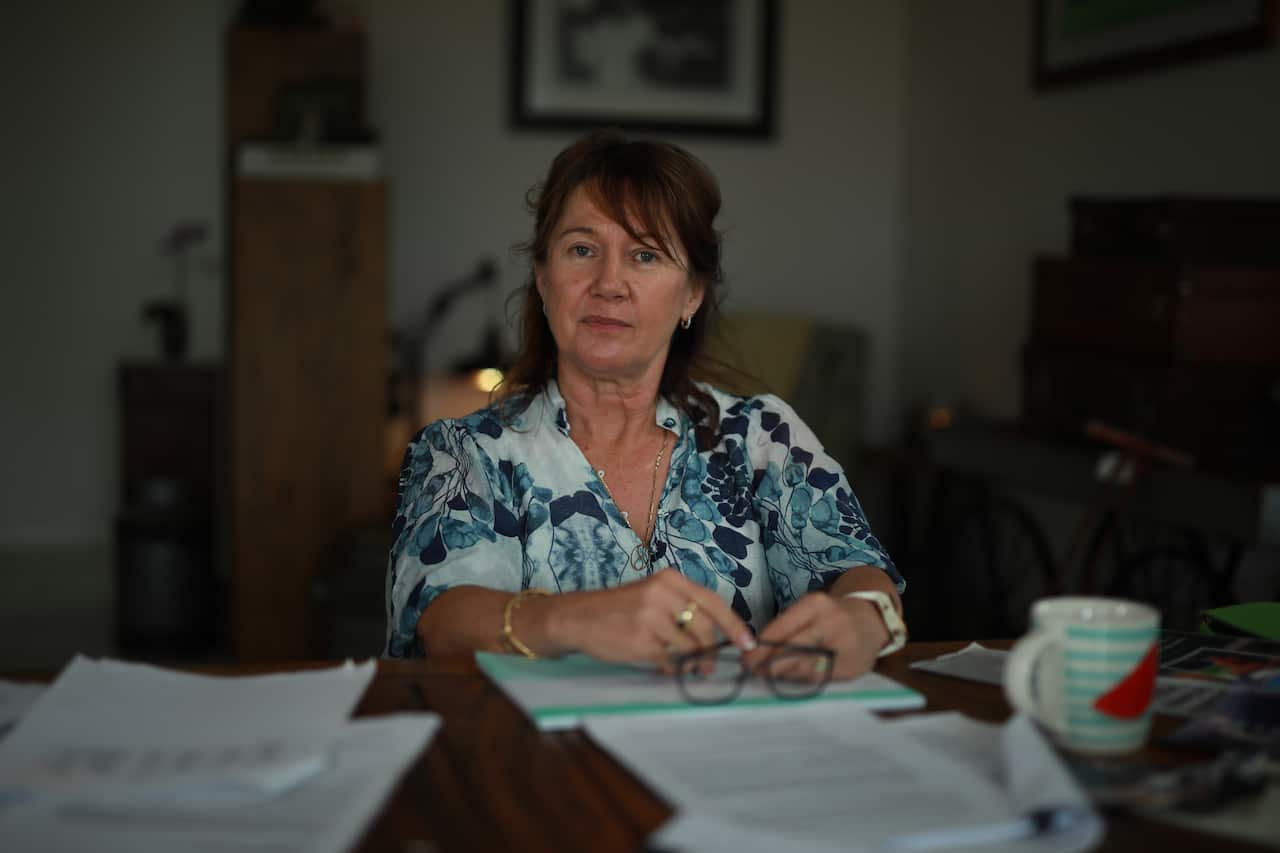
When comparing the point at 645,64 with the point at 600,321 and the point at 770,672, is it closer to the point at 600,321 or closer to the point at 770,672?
the point at 600,321

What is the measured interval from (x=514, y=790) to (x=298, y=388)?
122 inches

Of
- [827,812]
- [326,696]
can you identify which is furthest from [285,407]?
[827,812]

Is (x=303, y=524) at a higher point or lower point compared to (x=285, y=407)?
lower

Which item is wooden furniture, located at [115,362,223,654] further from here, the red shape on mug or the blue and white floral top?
the red shape on mug

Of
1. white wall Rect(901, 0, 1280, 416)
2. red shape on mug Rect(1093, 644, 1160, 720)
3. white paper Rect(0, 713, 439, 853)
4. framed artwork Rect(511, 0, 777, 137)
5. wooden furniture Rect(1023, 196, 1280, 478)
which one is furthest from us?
framed artwork Rect(511, 0, 777, 137)

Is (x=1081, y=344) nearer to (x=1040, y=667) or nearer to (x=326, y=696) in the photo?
(x=1040, y=667)

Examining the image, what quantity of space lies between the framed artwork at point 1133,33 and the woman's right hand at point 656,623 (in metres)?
2.18

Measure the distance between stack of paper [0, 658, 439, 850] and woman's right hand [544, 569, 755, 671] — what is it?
7.1 inches

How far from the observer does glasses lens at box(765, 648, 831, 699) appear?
1.08 metres

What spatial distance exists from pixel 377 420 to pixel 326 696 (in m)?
2.90

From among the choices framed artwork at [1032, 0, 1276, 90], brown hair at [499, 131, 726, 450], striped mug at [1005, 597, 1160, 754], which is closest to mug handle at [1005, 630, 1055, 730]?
striped mug at [1005, 597, 1160, 754]

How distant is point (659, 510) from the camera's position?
158 centimetres

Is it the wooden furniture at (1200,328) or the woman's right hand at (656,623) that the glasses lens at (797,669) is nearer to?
the woman's right hand at (656,623)

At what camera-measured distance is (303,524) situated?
387cm
